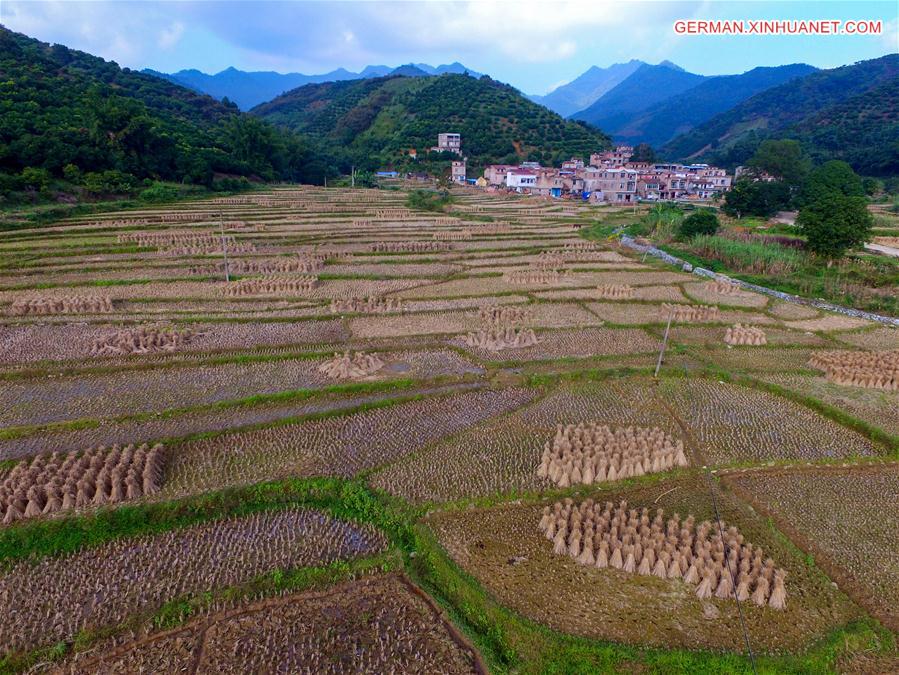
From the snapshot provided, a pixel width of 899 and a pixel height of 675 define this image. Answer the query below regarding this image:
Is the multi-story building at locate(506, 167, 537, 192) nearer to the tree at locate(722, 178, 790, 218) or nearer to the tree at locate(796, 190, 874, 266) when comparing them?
the tree at locate(722, 178, 790, 218)

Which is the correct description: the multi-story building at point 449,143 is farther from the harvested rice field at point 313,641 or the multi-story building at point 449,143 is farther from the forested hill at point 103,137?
the harvested rice field at point 313,641

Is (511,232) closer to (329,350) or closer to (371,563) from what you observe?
(329,350)

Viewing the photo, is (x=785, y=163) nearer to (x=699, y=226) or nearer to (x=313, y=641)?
(x=699, y=226)

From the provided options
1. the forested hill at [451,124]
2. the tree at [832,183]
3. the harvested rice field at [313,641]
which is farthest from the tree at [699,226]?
the forested hill at [451,124]

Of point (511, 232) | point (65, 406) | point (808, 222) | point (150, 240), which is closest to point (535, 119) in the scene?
point (511, 232)

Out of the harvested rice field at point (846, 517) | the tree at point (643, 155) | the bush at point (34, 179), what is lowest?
the harvested rice field at point (846, 517)

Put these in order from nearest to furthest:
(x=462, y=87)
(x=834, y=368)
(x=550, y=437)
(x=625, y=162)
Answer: (x=550, y=437) → (x=834, y=368) → (x=625, y=162) → (x=462, y=87)

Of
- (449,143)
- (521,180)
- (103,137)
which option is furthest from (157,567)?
(449,143)
